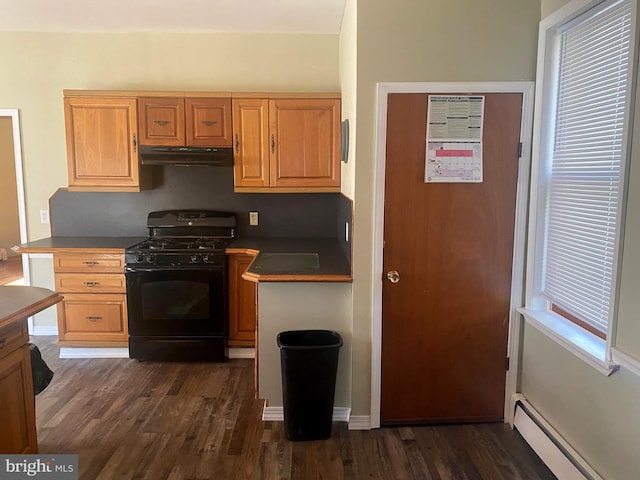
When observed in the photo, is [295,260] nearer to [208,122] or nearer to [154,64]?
[208,122]

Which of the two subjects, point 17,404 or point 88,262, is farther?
point 88,262

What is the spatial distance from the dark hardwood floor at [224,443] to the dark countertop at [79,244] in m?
0.96

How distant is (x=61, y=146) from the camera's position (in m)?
3.99

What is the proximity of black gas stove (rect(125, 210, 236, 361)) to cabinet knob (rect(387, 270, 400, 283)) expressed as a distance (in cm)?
145

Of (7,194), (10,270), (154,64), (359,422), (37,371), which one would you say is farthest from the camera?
(7,194)

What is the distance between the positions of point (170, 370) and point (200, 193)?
1.46 m

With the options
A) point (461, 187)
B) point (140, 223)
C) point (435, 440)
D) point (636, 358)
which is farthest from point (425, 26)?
point (140, 223)

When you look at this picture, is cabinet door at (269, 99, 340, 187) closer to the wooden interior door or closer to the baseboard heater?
the wooden interior door

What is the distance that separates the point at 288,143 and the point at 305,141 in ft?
0.43

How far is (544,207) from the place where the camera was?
2.53 m

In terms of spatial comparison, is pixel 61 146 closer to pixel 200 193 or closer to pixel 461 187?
pixel 200 193

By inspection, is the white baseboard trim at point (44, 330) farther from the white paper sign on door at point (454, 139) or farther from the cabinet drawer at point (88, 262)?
the white paper sign on door at point (454, 139)

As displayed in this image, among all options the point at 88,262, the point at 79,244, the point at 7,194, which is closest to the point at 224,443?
the point at 88,262

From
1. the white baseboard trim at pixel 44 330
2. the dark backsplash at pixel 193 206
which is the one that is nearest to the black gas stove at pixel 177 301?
the dark backsplash at pixel 193 206
